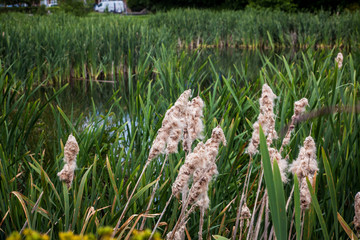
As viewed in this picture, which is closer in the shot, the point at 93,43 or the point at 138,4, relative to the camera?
the point at 93,43

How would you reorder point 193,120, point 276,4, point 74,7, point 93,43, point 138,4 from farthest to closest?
A: point 138,4 < point 276,4 < point 74,7 < point 93,43 < point 193,120

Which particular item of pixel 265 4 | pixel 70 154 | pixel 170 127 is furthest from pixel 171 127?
pixel 265 4

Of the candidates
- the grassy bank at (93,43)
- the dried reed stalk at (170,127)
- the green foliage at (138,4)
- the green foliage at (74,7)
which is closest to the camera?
the dried reed stalk at (170,127)

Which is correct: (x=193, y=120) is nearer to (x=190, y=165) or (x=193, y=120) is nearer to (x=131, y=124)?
(x=190, y=165)

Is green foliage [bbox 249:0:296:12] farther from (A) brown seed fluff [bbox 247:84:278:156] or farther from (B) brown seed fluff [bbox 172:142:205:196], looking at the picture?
(B) brown seed fluff [bbox 172:142:205:196]

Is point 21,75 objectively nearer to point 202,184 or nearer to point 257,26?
point 202,184

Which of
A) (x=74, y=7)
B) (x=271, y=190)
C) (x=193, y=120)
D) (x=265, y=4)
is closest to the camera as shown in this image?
(x=271, y=190)

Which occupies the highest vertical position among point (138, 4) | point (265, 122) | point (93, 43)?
point (138, 4)

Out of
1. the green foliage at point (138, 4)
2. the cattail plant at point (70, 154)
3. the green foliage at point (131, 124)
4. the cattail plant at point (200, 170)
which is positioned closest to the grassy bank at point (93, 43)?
the green foliage at point (131, 124)

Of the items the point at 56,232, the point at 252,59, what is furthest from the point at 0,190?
the point at 252,59

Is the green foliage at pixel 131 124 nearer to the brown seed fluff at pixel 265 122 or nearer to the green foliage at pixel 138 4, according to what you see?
the brown seed fluff at pixel 265 122

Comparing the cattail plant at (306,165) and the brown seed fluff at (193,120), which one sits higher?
the brown seed fluff at (193,120)

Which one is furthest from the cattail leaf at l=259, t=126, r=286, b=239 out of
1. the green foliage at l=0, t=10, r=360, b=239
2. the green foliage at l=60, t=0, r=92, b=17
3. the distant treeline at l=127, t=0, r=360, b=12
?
the green foliage at l=60, t=0, r=92, b=17

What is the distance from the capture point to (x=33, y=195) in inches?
70.9
